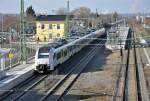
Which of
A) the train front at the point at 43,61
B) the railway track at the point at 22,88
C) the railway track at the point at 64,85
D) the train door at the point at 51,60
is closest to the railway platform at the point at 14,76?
the railway track at the point at 22,88

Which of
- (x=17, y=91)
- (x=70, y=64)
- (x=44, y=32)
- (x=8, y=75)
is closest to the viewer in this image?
(x=17, y=91)

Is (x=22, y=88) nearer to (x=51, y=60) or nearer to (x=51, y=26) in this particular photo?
(x=51, y=60)

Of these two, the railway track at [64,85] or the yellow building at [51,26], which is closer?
the railway track at [64,85]

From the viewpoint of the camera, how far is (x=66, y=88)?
96.4 feet

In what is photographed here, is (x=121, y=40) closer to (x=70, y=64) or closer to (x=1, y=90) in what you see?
(x=70, y=64)

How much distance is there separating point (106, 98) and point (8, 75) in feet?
30.8

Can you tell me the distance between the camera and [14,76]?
3147 cm

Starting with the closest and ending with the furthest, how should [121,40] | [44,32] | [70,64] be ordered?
[70,64]
[121,40]
[44,32]

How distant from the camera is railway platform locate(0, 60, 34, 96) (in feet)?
92.8

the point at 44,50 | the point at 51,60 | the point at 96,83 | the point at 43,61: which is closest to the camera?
the point at 96,83

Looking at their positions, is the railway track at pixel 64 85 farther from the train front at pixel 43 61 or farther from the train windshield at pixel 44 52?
the train windshield at pixel 44 52

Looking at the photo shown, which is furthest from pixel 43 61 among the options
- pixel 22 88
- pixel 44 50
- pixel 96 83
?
pixel 22 88

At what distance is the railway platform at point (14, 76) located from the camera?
1113 inches

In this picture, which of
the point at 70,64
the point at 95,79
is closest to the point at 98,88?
the point at 95,79
